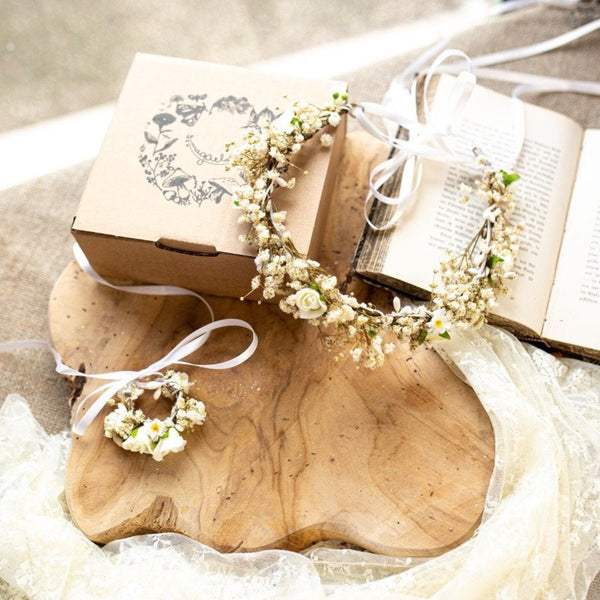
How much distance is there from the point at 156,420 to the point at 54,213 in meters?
0.56

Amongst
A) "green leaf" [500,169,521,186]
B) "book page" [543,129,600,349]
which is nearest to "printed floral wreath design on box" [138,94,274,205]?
"green leaf" [500,169,521,186]

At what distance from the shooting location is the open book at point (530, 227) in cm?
123

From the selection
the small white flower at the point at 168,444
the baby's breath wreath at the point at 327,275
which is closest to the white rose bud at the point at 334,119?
the baby's breath wreath at the point at 327,275

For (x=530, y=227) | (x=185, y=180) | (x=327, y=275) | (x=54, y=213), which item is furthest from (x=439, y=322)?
(x=54, y=213)

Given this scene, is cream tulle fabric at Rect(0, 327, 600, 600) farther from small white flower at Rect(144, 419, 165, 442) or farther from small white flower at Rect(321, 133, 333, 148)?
small white flower at Rect(321, 133, 333, 148)

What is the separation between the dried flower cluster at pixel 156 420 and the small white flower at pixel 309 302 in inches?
10.2

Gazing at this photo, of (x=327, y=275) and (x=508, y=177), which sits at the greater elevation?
(x=508, y=177)

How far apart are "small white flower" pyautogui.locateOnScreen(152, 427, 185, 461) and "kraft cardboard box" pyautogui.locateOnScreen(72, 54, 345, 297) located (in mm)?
274

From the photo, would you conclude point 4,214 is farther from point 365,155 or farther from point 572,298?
point 572,298

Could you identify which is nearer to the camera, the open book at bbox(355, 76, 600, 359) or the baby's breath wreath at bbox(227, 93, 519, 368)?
the baby's breath wreath at bbox(227, 93, 519, 368)

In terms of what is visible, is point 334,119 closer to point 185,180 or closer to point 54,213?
point 185,180

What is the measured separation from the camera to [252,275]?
120cm

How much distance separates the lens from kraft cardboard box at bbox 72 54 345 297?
116 centimetres

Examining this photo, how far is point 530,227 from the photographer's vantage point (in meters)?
1.28
